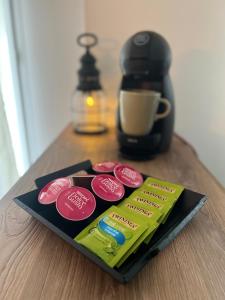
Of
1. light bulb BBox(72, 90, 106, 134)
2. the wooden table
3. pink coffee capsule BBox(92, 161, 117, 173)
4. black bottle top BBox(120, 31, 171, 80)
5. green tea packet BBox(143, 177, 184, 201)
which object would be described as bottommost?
light bulb BBox(72, 90, 106, 134)

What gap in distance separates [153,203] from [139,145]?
29 centimetres

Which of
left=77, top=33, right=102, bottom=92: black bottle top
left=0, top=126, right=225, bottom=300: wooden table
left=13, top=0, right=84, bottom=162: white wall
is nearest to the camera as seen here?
left=0, top=126, right=225, bottom=300: wooden table

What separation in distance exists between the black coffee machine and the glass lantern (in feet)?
0.66

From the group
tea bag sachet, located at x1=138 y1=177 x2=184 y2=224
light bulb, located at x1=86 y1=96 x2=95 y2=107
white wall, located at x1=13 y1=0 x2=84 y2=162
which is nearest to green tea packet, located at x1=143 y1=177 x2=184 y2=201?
tea bag sachet, located at x1=138 y1=177 x2=184 y2=224

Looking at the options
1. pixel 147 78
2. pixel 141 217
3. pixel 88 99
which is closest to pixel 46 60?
pixel 88 99

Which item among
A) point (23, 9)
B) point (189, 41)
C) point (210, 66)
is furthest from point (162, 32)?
point (23, 9)

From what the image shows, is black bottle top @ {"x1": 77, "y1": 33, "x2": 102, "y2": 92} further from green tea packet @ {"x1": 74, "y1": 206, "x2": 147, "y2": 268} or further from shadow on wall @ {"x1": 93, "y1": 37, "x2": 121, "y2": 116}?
green tea packet @ {"x1": 74, "y1": 206, "x2": 147, "y2": 268}

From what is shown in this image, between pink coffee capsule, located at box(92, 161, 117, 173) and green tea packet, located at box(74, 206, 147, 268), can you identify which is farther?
pink coffee capsule, located at box(92, 161, 117, 173)

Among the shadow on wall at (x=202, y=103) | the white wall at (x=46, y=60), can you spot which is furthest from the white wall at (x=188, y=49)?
the white wall at (x=46, y=60)

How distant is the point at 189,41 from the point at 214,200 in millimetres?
705

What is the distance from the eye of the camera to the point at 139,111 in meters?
0.62

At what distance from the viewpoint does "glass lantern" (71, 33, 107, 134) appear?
0.86 m

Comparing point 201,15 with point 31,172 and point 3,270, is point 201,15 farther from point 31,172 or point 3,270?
point 3,270

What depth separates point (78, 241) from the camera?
12.4 inches
